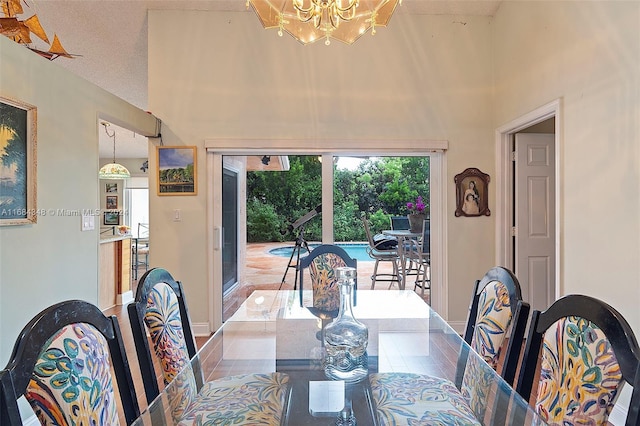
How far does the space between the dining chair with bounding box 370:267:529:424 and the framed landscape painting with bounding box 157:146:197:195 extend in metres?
2.73

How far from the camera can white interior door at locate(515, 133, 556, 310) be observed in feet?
11.4

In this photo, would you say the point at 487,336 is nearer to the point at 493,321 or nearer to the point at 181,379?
the point at 493,321

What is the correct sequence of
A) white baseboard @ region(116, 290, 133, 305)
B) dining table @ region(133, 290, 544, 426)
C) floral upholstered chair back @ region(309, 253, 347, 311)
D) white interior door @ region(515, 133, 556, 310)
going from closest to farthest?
dining table @ region(133, 290, 544, 426), floral upholstered chair back @ region(309, 253, 347, 311), white interior door @ region(515, 133, 556, 310), white baseboard @ region(116, 290, 133, 305)

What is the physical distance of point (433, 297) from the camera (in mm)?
3785

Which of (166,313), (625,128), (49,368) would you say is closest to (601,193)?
(625,128)

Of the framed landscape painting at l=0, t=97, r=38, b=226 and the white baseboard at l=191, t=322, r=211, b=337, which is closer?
the framed landscape painting at l=0, t=97, r=38, b=226

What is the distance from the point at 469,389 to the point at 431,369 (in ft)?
1.55

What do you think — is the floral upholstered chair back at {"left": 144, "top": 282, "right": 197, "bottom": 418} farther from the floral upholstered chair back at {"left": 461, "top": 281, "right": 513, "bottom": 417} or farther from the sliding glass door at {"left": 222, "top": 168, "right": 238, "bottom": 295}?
the sliding glass door at {"left": 222, "top": 168, "right": 238, "bottom": 295}

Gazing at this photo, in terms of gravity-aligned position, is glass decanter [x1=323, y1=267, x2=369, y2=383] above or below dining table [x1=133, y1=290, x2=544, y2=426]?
above

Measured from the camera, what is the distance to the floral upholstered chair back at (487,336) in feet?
4.69

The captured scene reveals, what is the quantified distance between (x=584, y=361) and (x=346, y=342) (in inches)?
31.6

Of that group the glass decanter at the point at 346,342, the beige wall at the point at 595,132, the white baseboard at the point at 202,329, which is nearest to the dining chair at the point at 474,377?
the glass decanter at the point at 346,342

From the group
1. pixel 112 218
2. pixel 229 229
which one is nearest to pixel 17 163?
pixel 229 229

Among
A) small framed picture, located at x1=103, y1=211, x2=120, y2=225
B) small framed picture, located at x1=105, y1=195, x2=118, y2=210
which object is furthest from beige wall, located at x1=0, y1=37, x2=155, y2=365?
small framed picture, located at x1=105, y1=195, x2=118, y2=210
